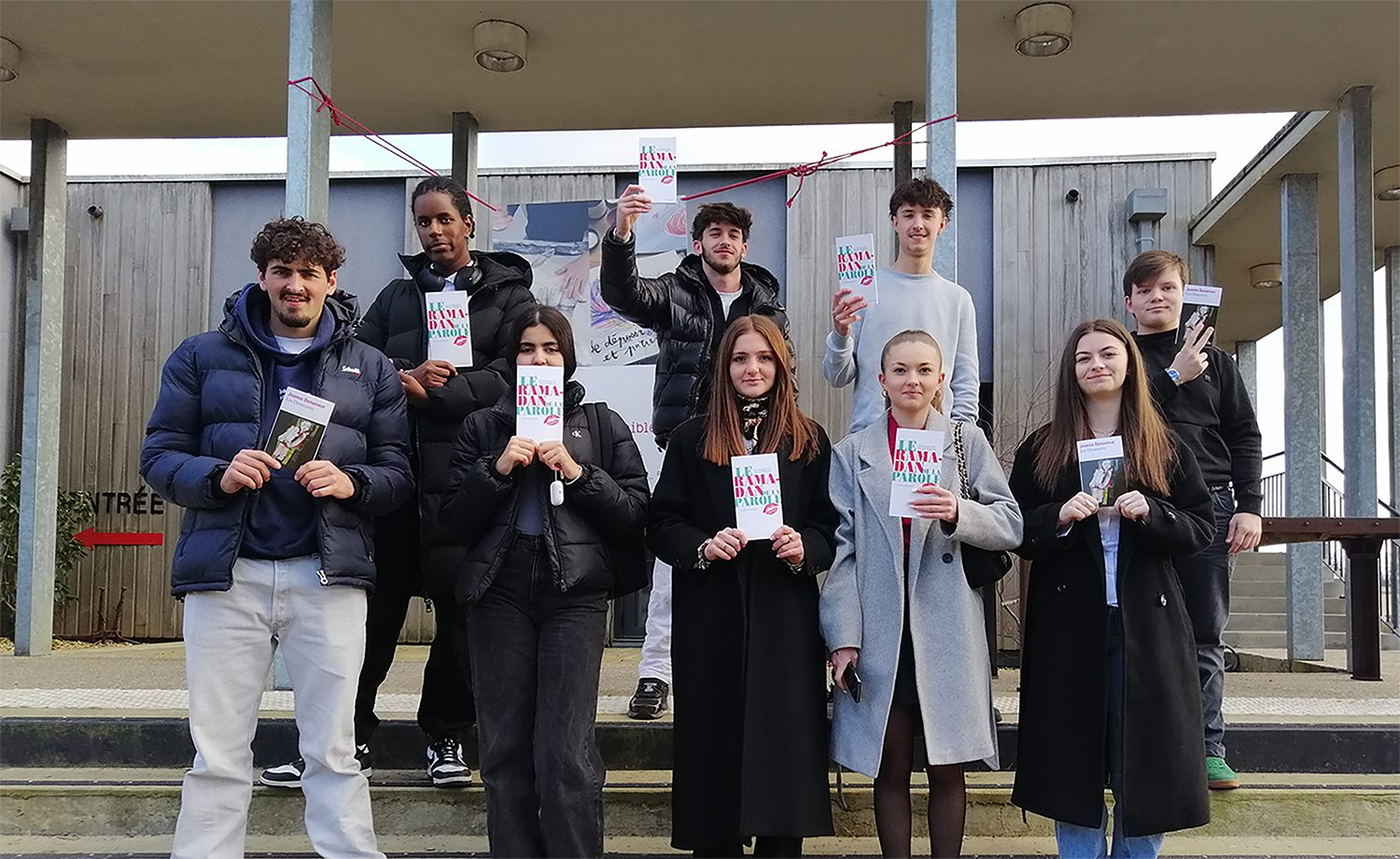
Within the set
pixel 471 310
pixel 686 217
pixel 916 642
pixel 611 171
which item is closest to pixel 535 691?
pixel 916 642

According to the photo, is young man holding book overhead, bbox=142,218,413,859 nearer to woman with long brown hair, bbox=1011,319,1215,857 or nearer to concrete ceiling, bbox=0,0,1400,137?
woman with long brown hair, bbox=1011,319,1215,857

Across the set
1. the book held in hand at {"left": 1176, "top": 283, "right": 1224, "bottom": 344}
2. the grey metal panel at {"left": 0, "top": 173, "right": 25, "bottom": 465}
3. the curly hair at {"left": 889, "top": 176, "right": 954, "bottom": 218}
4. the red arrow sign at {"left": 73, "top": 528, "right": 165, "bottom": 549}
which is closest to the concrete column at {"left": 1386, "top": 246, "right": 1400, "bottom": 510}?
the book held in hand at {"left": 1176, "top": 283, "right": 1224, "bottom": 344}

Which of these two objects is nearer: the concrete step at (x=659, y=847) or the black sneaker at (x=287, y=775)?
the concrete step at (x=659, y=847)

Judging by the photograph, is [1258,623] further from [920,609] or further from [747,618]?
[747,618]

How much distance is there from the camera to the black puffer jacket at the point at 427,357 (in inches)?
141

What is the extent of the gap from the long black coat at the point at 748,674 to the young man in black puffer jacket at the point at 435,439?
2.56 feet

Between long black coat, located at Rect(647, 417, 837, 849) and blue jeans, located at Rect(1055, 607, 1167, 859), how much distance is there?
67cm

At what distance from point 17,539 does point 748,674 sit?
9.01 m

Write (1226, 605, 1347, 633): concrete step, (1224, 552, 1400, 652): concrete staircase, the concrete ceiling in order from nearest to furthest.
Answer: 1. the concrete ceiling
2. (1224, 552, 1400, 652): concrete staircase
3. (1226, 605, 1347, 633): concrete step

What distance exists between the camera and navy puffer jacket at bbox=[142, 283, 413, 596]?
2996 mm

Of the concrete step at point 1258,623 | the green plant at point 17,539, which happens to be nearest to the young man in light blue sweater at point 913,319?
the concrete step at point 1258,623

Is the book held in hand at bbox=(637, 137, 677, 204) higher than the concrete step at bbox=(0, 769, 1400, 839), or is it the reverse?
the book held in hand at bbox=(637, 137, 677, 204)

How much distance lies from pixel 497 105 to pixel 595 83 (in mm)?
699

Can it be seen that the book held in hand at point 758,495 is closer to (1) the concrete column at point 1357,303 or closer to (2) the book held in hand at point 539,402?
(2) the book held in hand at point 539,402
